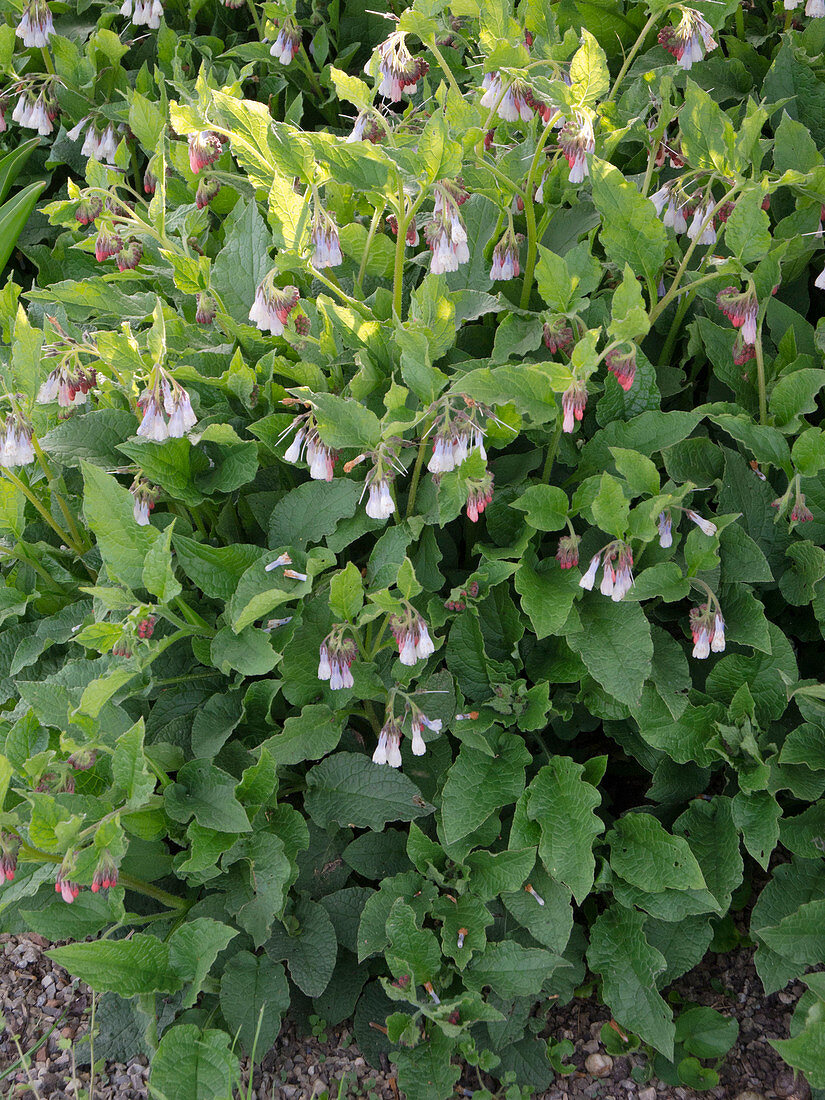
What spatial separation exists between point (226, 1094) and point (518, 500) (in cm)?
137

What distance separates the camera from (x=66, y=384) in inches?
93.4

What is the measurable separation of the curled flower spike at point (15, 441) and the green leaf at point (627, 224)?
4.54ft

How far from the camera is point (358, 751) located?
260 centimetres

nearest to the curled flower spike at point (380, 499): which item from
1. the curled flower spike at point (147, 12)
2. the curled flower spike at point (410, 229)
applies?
the curled flower spike at point (410, 229)

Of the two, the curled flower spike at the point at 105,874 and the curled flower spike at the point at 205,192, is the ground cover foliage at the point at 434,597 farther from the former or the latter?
the curled flower spike at the point at 205,192

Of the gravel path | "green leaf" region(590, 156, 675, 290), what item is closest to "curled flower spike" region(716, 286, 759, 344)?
"green leaf" region(590, 156, 675, 290)

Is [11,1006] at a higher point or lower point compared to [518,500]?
lower

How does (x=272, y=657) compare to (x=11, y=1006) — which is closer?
(x=272, y=657)

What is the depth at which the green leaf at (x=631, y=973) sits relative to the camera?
89.8 inches

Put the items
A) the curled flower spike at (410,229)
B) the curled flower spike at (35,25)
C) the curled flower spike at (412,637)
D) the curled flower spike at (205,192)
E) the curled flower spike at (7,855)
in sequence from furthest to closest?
the curled flower spike at (35,25)
the curled flower spike at (205,192)
the curled flower spike at (410,229)
the curled flower spike at (412,637)
the curled flower spike at (7,855)

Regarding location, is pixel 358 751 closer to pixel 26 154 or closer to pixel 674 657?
pixel 674 657

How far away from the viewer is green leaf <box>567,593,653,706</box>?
217cm

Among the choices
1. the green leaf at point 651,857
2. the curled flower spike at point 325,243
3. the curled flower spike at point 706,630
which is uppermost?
the curled flower spike at point 325,243

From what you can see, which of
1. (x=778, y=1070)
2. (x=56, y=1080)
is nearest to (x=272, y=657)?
(x=56, y=1080)
